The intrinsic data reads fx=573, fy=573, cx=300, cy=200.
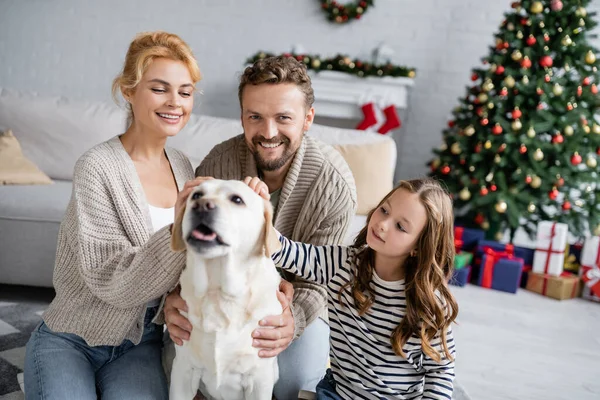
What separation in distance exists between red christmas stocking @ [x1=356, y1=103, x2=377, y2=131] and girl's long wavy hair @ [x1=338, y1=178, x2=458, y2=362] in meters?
3.24

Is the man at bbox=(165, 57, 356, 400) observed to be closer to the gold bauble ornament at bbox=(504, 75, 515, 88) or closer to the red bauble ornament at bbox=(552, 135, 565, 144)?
the gold bauble ornament at bbox=(504, 75, 515, 88)

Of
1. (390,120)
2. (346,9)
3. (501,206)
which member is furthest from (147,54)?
(346,9)

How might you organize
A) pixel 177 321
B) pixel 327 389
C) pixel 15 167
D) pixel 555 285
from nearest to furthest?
1. pixel 177 321
2. pixel 327 389
3. pixel 15 167
4. pixel 555 285

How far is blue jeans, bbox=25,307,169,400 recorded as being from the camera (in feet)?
4.72

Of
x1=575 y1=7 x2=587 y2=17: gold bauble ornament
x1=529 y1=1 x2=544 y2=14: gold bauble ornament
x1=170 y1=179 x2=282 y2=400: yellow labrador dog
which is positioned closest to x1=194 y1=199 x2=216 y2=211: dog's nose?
x1=170 y1=179 x2=282 y2=400: yellow labrador dog

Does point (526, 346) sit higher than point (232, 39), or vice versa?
point (232, 39)

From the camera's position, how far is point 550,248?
12.4 feet

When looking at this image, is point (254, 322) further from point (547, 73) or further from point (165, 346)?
point (547, 73)

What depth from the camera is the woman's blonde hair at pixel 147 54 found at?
165 cm

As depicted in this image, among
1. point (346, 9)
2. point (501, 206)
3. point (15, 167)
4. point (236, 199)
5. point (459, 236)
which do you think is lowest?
point (459, 236)

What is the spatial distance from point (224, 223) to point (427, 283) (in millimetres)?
584

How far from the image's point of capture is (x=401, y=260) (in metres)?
1.56

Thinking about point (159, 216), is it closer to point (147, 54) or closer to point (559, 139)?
point (147, 54)

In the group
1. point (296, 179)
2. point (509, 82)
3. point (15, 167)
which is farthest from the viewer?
point (509, 82)
